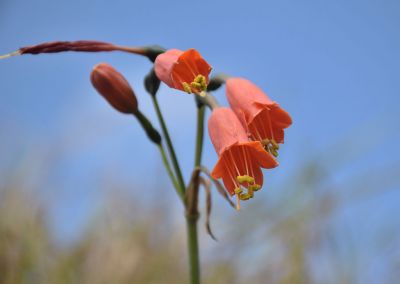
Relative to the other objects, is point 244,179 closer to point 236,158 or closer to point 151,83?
point 236,158

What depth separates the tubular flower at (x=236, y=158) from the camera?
129 cm

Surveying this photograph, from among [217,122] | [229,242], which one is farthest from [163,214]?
[217,122]

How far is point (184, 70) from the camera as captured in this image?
1.31m

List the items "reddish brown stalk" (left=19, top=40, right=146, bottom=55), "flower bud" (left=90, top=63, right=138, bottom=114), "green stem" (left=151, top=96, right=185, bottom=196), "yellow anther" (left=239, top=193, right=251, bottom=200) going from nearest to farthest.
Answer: "yellow anther" (left=239, top=193, right=251, bottom=200) → "reddish brown stalk" (left=19, top=40, right=146, bottom=55) → "flower bud" (left=90, top=63, right=138, bottom=114) → "green stem" (left=151, top=96, right=185, bottom=196)

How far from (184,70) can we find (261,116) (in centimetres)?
25

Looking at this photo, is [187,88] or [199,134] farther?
[199,134]

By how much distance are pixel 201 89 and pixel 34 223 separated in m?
2.27

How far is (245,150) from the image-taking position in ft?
4.35

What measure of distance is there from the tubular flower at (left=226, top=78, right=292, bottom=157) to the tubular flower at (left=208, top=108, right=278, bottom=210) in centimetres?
4

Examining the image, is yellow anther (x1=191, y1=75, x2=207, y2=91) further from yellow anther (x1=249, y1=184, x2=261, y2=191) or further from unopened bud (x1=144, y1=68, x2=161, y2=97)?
unopened bud (x1=144, y1=68, x2=161, y2=97)

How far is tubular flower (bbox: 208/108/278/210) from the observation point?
1.29 m

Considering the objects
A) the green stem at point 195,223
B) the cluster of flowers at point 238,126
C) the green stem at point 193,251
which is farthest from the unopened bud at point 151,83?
the green stem at point 193,251

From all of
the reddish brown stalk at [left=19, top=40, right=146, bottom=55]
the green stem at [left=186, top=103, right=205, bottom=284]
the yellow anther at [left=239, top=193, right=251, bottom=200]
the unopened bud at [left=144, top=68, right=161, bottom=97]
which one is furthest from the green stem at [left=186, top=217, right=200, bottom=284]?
the reddish brown stalk at [left=19, top=40, right=146, bottom=55]

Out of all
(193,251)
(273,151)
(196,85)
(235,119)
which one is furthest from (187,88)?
(193,251)
